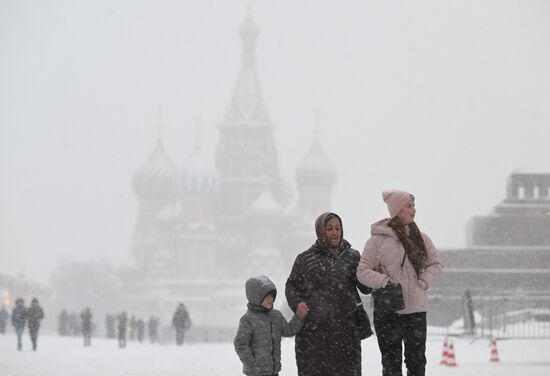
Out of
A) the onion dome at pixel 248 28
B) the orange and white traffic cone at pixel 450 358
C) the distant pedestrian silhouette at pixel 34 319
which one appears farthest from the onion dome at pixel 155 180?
the orange and white traffic cone at pixel 450 358

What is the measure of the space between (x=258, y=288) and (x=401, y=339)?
0.83m

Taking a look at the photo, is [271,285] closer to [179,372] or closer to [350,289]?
[350,289]

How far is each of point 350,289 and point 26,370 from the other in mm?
7442

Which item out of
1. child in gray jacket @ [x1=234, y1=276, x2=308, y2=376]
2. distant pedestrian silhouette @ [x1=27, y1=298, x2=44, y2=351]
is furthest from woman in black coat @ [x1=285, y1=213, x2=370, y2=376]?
distant pedestrian silhouette @ [x1=27, y1=298, x2=44, y2=351]

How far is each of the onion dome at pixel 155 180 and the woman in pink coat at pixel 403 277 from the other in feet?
301

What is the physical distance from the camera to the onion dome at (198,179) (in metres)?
92.8

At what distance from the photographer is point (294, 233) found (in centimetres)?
9494

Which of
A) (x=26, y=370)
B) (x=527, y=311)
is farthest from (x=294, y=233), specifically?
(x=26, y=370)

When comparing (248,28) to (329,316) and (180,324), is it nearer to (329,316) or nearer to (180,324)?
(180,324)

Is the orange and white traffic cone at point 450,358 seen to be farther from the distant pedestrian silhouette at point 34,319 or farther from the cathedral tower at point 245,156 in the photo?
the cathedral tower at point 245,156

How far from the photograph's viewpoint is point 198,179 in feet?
305

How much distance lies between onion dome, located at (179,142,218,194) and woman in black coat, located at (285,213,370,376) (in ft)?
279

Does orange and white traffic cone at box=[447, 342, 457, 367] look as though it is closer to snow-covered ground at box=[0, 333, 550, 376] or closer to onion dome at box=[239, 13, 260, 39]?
snow-covered ground at box=[0, 333, 550, 376]

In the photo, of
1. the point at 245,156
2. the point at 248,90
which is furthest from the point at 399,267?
the point at 248,90
